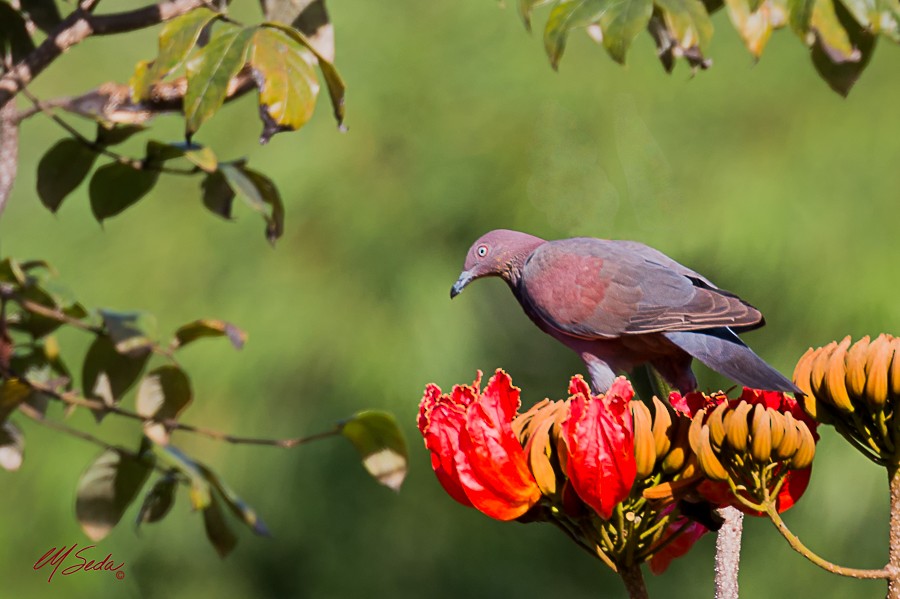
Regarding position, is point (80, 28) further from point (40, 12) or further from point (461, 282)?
point (461, 282)

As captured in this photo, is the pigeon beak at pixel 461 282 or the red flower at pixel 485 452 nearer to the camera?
the red flower at pixel 485 452

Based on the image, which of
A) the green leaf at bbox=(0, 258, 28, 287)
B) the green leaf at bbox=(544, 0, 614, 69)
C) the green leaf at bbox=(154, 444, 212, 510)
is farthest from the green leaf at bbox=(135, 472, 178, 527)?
the green leaf at bbox=(544, 0, 614, 69)

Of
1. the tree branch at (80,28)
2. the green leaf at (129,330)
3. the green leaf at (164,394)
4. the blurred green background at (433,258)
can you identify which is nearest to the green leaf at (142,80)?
the tree branch at (80,28)

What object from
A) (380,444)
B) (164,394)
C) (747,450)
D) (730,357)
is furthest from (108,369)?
(747,450)

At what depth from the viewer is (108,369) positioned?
1134mm

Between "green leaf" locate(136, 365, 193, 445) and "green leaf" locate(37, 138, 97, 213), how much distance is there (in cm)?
20

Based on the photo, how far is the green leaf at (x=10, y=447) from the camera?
3.54ft

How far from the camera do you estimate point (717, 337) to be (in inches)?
34.9

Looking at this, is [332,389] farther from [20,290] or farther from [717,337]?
[717,337]

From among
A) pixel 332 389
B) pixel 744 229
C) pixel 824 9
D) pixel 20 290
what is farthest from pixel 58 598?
pixel 824 9

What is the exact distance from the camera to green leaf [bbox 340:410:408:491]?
104 centimetres

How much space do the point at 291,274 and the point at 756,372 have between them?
104cm

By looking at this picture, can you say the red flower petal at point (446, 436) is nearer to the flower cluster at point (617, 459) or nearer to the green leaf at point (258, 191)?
the flower cluster at point (617, 459)

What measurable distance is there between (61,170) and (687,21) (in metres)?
0.65
